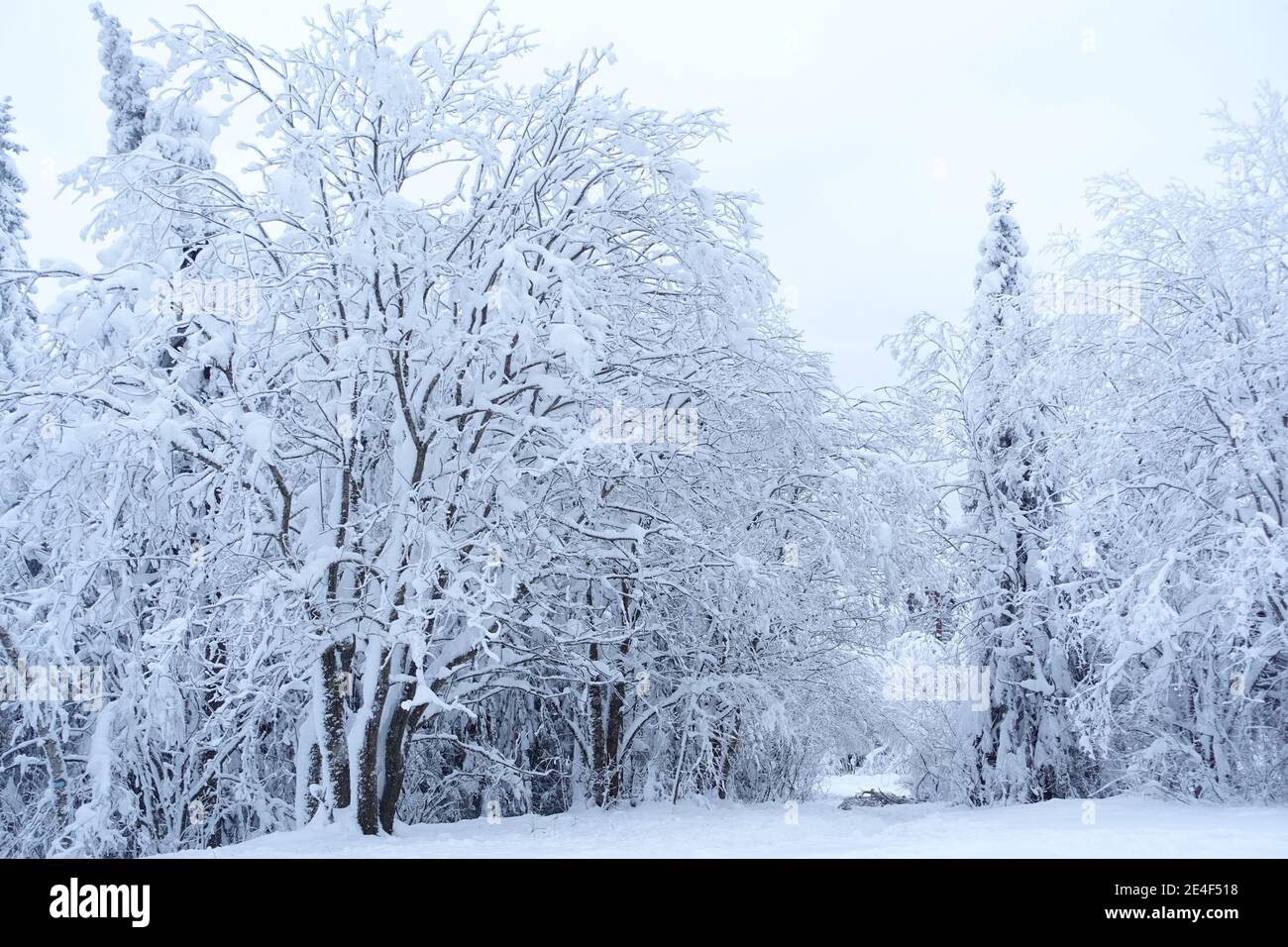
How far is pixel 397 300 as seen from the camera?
30.9ft

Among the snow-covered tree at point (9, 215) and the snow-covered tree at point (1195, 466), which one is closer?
the snow-covered tree at point (1195, 466)

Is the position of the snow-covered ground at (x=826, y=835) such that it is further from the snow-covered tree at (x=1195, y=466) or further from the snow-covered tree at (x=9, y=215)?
the snow-covered tree at (x=9, y=215)

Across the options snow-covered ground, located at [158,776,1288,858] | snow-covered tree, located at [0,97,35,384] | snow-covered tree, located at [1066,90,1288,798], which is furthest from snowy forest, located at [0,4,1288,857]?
snow-covered tree, located at [0,97,35,384]

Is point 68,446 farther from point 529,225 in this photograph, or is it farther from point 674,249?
point 674,249

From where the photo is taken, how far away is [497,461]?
9.00 m

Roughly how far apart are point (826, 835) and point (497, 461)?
504 cm

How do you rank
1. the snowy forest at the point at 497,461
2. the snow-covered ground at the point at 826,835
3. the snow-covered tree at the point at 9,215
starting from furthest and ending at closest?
the snow-covered tree at the point at 9,215, the snowy forest at the point at 497,461, the snow-covered ground at the point at 826,835

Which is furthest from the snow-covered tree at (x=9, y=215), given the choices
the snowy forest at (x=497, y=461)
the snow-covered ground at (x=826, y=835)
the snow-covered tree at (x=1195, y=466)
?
the snow-covered tree at (x=1195, y=466)

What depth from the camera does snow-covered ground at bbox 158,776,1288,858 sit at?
6.60 metres

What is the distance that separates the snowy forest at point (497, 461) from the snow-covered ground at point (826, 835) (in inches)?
35.9

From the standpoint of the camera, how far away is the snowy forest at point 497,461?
862 centimetres

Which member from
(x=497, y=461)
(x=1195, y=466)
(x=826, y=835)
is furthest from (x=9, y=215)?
(x=1195, y=466)

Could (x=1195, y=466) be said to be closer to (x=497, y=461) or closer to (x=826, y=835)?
(x=826, y=835)
